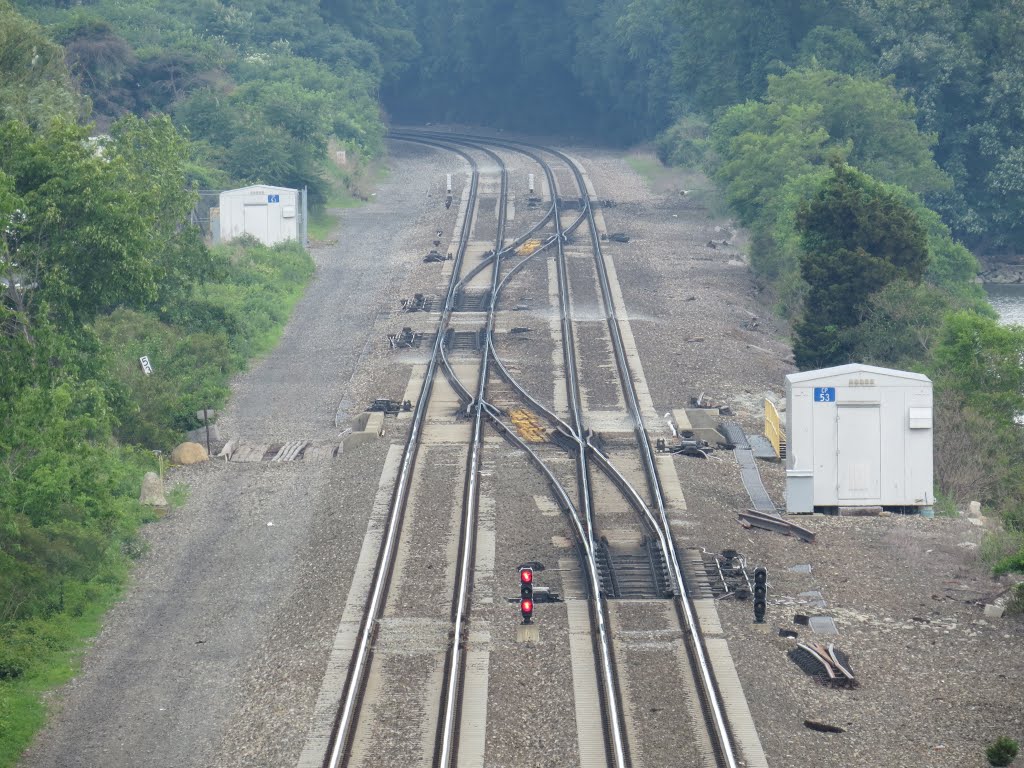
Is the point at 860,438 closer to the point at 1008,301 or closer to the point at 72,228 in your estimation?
the point at 72,228

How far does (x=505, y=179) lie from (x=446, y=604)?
41.1 m

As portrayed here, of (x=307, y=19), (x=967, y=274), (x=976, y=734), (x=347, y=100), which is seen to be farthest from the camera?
(x=307, y=19)

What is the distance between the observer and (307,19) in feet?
258

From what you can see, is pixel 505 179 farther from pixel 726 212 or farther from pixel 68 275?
pixel 68 275

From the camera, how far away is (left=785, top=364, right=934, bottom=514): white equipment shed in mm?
23188

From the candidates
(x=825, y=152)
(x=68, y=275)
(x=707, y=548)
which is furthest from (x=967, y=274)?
(x=68, y=275)

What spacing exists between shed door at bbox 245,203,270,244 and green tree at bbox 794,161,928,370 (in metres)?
16.4

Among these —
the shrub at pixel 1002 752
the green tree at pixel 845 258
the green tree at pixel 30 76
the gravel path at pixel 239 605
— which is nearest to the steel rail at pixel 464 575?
the gravel path at pixel 239 605

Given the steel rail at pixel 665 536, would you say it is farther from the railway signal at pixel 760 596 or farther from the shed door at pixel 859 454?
the shed door at pixel 859 454

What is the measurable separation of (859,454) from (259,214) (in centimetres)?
2542

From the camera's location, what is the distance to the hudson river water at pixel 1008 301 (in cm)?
4950

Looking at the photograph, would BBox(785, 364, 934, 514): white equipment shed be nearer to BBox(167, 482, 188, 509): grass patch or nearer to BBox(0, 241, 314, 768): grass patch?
BBox(167, 482, 188, 509): grass patch

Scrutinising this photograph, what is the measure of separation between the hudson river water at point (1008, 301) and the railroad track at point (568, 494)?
15.0m

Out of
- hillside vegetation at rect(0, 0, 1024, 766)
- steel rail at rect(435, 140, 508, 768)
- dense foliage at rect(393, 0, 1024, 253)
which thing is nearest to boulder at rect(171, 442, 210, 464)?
hillside vegetation at rect(0, 0, 1024, 766)
